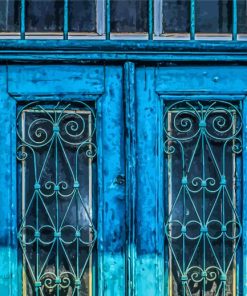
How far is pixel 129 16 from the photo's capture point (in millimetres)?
4637

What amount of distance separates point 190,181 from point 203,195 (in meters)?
0.09

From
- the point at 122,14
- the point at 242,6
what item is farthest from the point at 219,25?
the point at 122,14

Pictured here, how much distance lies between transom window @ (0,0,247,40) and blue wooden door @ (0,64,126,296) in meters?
0.19

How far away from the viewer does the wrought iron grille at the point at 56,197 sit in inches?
178

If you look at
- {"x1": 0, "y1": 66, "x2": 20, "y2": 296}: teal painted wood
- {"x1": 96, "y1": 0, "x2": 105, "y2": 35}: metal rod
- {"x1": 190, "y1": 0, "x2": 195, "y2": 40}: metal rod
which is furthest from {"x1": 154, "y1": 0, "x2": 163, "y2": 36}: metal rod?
{"x1": 0, "y1": 66, "x2": 20, "y2": 296}: teal painted wood

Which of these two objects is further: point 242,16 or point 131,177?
point 242,16

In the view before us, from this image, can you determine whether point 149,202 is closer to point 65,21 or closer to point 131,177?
point 131,177

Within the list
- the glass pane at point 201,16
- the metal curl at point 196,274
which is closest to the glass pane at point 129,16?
the glass pane at point 201,16

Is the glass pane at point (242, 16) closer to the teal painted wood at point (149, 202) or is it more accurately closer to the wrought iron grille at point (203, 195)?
the wrought iron grille at point (203, 195)

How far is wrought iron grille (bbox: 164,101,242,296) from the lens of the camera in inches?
180

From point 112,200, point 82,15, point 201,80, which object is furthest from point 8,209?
point 201,80

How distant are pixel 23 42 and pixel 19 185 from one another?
0.67 metres

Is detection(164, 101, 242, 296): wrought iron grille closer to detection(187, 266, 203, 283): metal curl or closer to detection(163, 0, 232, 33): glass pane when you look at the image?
detection(187, 266, 203, 283): metal curl

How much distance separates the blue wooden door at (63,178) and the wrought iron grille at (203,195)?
253 mm
